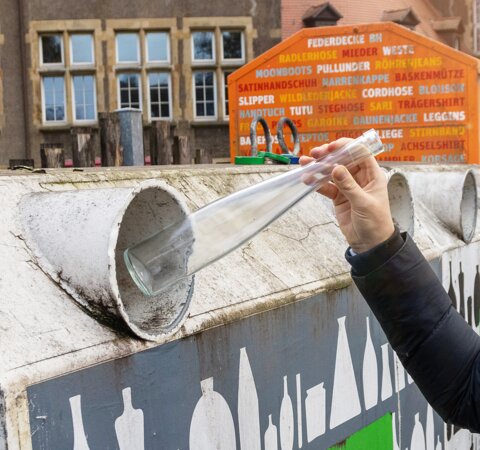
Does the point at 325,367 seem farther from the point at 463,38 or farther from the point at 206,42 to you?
the point at 463,38

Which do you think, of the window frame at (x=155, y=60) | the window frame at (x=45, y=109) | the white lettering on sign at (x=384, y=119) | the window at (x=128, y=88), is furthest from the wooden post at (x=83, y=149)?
the window frame at (x=155, y=60)

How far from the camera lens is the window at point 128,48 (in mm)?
17250

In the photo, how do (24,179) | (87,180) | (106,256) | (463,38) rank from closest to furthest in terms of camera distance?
1. (106,256)
2. (24,179)
3. (87,180)
4. (463,38)

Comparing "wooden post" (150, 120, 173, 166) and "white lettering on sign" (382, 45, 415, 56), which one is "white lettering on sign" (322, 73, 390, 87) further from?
"wooden post" (150, 120, 173, 166)

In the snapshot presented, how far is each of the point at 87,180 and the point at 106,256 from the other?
1.75ft

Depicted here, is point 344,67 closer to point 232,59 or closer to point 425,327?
point 425,327

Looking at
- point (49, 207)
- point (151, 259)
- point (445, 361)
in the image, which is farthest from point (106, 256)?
point (445, 361)

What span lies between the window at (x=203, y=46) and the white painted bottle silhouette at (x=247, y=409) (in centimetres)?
1570

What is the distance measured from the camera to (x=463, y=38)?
68.8 ft

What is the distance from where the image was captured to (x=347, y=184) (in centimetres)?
153

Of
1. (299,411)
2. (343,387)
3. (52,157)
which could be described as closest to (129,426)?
(299,411)

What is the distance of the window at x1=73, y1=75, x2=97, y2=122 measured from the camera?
17.3 m

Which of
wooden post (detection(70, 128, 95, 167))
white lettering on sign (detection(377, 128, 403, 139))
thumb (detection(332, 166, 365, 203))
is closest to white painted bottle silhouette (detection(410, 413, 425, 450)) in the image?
thumb (detection(332, 166, 365, 203))

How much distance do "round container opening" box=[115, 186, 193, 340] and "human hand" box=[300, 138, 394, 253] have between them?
30cm
